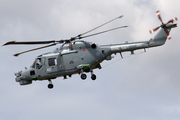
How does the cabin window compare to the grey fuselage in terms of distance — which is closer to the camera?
the grey fuselage

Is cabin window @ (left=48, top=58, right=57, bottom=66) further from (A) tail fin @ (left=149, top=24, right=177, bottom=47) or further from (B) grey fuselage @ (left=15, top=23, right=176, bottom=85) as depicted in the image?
(A) tail fin @ (left=149, top=24, right=177, bottom=47)

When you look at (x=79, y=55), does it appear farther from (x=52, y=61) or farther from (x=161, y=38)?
(x=161, y=38)

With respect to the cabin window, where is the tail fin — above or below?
above

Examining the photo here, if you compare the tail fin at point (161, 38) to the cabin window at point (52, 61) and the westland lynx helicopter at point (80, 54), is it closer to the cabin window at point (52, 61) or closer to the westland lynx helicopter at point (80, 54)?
the westland lynx helicopter at point (80, 54)

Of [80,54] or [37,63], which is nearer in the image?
[80,54]

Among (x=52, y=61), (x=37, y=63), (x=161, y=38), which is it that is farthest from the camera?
(x=37, y=63)

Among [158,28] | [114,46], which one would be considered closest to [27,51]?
[114,46]

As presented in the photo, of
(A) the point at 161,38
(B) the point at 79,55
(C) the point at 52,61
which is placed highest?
(A) the point at 161,38

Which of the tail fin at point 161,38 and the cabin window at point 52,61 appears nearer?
the tail fin at point 161,38

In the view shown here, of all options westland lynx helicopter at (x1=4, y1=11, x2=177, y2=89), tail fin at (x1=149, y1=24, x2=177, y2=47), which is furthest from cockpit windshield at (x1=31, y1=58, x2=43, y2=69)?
tail fin at (x1=149, y1=24, x2=177, y2=47)

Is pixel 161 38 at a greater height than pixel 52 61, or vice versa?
pixel 161 38

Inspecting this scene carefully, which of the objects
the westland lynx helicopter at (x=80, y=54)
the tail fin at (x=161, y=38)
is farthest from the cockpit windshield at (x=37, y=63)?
the tail fin at (x=161, y=38)

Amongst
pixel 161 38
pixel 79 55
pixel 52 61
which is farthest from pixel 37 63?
pixel 161 38

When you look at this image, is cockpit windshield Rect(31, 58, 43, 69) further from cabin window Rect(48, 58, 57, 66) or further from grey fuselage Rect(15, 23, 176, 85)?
cabin window Rect(48, 58, 57, 66)
